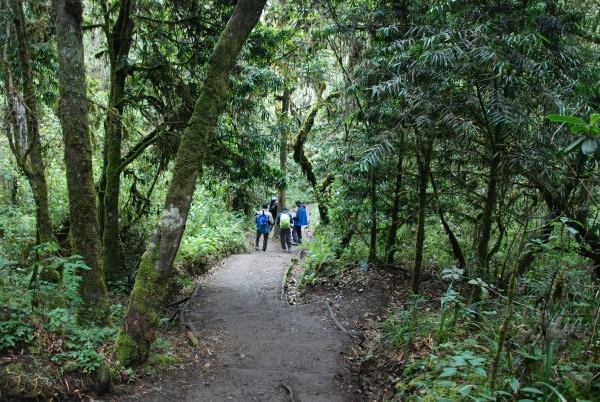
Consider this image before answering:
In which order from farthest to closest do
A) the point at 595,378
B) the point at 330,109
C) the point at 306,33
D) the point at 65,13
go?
1. the point at 330,109
2. the point at 306,33
3. the point at 65,13
4. the point at 595,378

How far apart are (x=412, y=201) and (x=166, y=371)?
6.33 m

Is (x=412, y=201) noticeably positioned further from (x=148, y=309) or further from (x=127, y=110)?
(x=127, y=110)

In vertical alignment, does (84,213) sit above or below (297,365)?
above

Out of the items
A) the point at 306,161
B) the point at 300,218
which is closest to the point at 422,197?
the point at 306,161

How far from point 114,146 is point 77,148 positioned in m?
3.22

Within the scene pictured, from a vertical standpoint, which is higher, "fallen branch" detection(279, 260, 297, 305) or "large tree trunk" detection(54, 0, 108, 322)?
"large tree trunk" detection(54, 0, 108, 322)

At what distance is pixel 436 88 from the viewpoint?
218 inches

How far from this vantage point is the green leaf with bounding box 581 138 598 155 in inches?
85.6

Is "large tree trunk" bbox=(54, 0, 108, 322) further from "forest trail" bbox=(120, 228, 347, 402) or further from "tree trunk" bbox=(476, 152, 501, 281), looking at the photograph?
"tree trunk" bbox=(476, 152, 501, 281)

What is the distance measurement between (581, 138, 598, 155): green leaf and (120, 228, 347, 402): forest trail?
157 inches

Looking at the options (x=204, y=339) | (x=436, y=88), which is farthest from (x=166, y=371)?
(x=436, y=88)

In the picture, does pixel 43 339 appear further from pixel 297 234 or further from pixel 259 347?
pixel 297 234

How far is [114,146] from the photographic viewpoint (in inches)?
315

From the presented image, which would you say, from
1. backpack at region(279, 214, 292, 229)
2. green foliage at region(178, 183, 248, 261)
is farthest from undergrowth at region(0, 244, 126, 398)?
backpack at region(279, 214, 292, 229)
